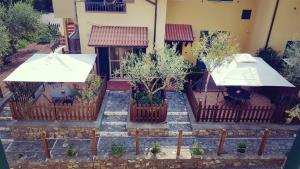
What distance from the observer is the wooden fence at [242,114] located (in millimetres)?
14047

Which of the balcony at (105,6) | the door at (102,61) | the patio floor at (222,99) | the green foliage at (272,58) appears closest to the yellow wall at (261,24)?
the green foliage at (272,58)

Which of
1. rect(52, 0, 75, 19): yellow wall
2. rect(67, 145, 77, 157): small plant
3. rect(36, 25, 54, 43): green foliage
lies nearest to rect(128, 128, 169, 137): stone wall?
rect(67, 145, 77, 157): small plant

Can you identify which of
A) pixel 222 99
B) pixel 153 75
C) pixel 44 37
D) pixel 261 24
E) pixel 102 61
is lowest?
pixel 222 99

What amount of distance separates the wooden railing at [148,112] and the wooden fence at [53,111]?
2.08 metres

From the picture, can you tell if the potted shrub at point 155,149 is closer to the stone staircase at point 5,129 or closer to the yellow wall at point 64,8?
the stone staircase at point 5,129

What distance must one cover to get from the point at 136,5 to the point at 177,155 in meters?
9.33

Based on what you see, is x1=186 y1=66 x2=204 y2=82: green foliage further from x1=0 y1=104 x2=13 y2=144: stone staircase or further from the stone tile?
x1=0 y1=104 x2=13 y2=144: stone staircase

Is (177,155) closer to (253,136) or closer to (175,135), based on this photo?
(175,135)

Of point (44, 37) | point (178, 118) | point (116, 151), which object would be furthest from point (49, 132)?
point (44, 37)

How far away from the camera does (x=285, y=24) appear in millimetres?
17797

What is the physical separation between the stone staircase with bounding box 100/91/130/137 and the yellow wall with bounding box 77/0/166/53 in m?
4.28

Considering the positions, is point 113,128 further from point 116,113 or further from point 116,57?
point 116,57

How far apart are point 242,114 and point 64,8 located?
46.3 ft

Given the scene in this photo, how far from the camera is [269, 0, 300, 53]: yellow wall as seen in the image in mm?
17281
